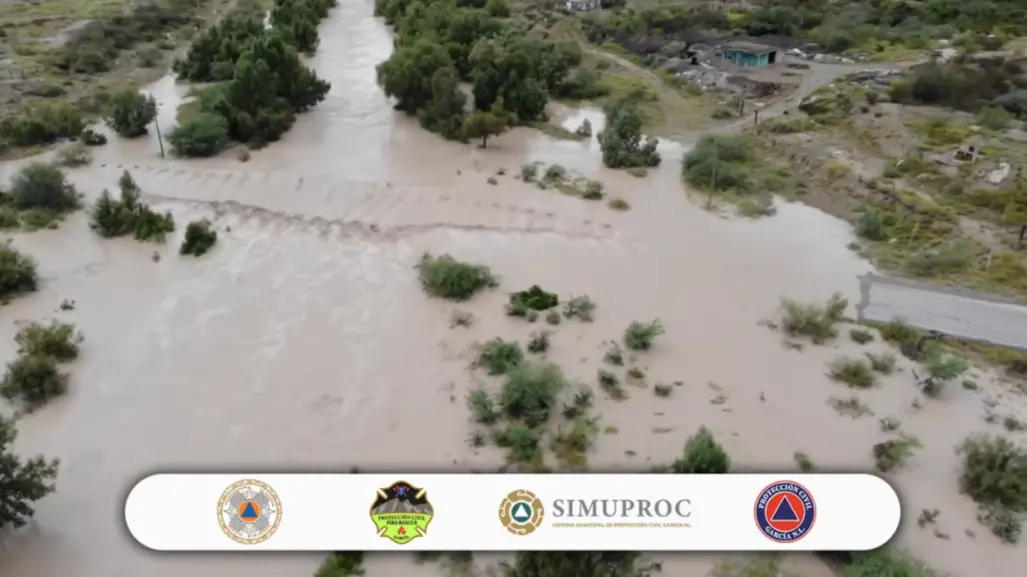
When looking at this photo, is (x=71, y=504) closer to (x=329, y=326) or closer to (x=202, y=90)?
(x=329, y=326)

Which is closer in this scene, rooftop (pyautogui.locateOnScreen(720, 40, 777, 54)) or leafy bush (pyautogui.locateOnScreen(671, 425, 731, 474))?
leafy bush (pyautogui.locateOnScreen(671, 425, 731, 474))

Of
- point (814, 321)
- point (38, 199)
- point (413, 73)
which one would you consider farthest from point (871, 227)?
point (38, 199)

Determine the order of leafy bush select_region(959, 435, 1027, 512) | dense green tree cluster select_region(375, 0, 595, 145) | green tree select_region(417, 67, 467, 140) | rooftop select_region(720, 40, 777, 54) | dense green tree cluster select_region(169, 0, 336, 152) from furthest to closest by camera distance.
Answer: rooftop select_region(720, 40, 777, 54) < dense green tree cluster select_region(375, 0, 595, 145) < green tree select_region(417, 67, 467, 140) < dense green tree cluster select_region(169, 0, 336, 152) < leafy bush select_region(959, 435, 1027, 512)

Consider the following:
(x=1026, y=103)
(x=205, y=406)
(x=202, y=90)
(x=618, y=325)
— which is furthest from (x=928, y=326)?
(x=202, y=90)

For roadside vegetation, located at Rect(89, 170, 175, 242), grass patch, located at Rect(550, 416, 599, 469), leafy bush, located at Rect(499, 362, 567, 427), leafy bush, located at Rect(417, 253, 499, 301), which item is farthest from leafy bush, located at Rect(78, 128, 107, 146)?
grass patch, located at Rect(550, 416, 599, 469)

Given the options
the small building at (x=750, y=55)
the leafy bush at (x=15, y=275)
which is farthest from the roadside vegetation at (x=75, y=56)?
the small building at (x=750, y=55)

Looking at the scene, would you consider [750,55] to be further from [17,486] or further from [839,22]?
[17,486]

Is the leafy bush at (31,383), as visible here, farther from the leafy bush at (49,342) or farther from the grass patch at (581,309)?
the grass patch at (581,309)

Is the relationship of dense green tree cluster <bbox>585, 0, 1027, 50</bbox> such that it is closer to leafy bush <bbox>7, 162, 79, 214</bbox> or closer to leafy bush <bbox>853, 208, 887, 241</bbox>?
leafy bush <bbox>853, 208, 887, 241</bbox>
